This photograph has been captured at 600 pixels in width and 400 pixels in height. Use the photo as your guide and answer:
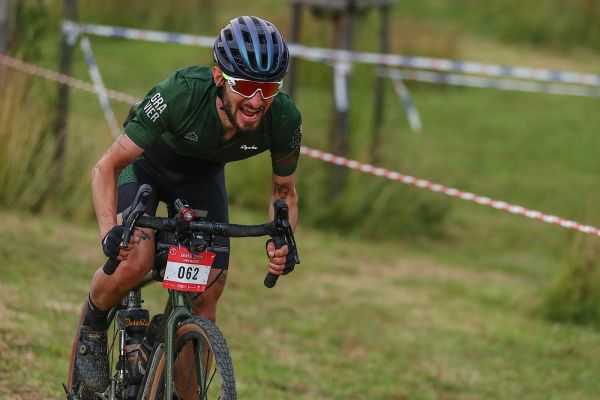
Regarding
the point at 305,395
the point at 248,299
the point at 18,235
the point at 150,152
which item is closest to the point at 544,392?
the point at 305,395

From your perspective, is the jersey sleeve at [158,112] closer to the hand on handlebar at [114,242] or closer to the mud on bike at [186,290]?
the mud on bike at [186,290]

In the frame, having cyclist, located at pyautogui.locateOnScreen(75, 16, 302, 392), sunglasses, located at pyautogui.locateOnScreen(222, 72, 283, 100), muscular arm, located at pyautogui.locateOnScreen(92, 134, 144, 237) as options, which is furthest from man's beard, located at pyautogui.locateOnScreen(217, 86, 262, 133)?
muscular arm, located at pyautogui.locateOnScreen(92, 134, 144, 237)

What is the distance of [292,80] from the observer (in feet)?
42.8

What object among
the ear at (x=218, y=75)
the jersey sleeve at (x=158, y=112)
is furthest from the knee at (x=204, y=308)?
the ear at (x=218, y=75)

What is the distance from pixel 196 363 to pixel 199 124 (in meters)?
0.96

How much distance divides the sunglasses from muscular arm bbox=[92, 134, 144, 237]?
472mm

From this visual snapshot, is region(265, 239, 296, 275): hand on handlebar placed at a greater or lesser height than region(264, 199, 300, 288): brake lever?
lesser

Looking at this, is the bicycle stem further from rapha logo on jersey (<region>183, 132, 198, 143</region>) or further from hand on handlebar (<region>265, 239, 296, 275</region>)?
rapha logo on jersey (<region>183, 132, 198, 143</region>)

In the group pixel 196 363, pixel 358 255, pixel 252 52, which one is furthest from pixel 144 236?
pixel 358 255

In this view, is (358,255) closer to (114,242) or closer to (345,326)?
(345,326)

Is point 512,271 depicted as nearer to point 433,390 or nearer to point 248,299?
point 248,299

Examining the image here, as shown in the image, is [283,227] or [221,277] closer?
[283,227]

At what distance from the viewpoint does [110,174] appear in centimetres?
483

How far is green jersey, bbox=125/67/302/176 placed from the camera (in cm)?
480
